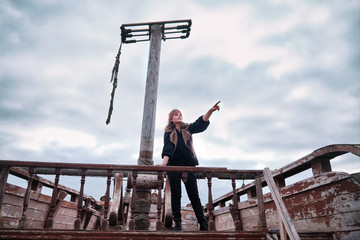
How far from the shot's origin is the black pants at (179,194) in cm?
328

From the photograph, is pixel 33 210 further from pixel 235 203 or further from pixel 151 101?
pixel 235 203

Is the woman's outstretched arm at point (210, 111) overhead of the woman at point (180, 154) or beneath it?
overhead

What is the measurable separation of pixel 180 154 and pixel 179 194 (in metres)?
0.54

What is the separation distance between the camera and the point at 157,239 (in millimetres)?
2666

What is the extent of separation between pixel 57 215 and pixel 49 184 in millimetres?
791

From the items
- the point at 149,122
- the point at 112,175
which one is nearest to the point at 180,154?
the point at 112,175

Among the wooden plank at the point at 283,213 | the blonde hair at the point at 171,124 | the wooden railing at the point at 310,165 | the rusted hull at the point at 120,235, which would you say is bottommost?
the rusted hull at the point at 120,235

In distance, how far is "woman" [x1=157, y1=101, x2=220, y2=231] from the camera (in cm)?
329

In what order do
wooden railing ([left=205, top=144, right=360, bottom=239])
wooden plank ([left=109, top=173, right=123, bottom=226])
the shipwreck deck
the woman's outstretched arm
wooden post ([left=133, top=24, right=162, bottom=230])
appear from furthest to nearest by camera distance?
wooden post ([left=133, top=24, right=162, bottom=230]) → the woman's outstretched arm → wooden plank ([left=109, top=173, right=123, bottom=226]) → wooden railing ([left=205, top=144, right=360, bottom=239]) → the shipwreck deck

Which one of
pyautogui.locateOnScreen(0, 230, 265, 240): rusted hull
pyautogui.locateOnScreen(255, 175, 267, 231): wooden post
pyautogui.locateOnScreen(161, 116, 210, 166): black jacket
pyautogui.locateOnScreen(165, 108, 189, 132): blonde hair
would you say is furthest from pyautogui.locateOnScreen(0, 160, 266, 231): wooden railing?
pyautogui.locateOnScreen(165, 108, 189, 132): blonde hair

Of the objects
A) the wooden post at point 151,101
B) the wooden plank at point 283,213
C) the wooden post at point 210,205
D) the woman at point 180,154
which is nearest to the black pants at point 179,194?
the woman at point 180,154

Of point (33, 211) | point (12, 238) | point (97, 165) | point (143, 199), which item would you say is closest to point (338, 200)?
point (143, 199)

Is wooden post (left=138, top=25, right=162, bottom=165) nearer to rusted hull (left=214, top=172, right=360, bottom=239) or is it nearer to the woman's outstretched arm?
the woman's outstretched arm

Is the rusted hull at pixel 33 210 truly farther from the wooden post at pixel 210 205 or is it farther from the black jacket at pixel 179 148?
the wooden post at pixel 210 205
